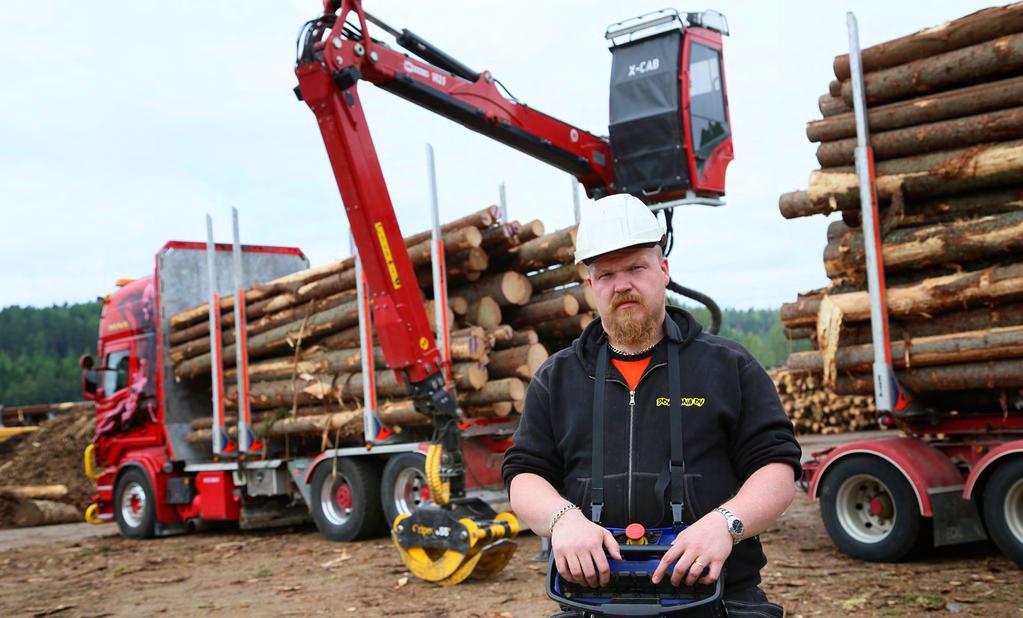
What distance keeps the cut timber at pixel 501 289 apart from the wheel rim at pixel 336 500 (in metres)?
2.55

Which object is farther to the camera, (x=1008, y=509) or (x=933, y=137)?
(x=933, y=137)

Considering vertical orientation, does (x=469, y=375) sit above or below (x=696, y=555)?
above

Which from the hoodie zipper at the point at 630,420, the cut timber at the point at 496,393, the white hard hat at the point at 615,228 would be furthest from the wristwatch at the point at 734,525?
the cut timber at the point at 496,393

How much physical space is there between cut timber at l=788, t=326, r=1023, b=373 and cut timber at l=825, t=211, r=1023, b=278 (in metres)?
0.61

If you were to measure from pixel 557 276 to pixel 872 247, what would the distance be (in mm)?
4049

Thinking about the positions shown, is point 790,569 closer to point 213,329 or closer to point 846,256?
point 846,256

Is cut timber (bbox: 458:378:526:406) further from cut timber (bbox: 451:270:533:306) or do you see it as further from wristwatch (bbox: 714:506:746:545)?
wristwatch (bbox: 714:506:746:545)

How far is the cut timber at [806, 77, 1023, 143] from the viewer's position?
788 cm

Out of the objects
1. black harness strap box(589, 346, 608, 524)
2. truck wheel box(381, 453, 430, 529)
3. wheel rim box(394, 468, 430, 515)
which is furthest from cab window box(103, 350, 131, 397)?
black harness strap box(589, 346, 608, 524)

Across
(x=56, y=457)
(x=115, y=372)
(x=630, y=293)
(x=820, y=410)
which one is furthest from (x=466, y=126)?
(x=56, y=457)

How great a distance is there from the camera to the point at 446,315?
1073 centimetres

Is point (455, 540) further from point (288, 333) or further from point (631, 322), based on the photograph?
point (631, 322)

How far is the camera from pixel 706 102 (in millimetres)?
10773

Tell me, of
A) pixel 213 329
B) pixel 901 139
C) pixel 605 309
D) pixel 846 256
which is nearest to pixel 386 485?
pixel 213 329
